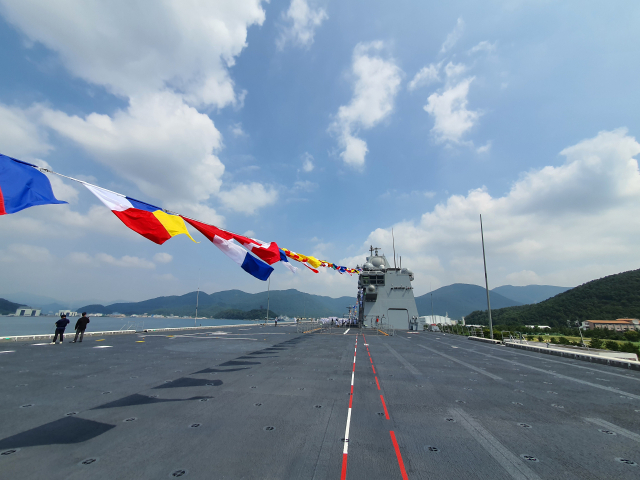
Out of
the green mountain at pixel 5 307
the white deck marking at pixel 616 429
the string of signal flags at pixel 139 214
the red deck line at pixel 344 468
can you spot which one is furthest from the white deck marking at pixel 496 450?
the green mountain at pixel 5 307

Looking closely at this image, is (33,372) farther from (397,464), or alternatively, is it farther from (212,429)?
(397,464)

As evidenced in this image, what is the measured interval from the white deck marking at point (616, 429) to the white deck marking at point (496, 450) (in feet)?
9.52

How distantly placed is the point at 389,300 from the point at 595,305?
240 ft

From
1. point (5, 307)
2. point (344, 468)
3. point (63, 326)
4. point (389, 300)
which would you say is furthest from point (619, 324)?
point (5, 307)

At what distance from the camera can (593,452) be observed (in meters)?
5.09

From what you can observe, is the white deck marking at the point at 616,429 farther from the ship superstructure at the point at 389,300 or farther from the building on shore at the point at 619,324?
the building on shore at the point at 619,324

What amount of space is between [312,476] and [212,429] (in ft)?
→ 7.90

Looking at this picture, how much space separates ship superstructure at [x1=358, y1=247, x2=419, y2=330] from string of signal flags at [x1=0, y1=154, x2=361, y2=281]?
1408 inches

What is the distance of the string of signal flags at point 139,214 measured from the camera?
557cm

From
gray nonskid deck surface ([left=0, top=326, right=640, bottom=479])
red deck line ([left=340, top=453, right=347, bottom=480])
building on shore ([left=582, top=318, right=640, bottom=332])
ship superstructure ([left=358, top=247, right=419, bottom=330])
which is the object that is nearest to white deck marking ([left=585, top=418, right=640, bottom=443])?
gray nonskid deck surface ([left=0, top=326, right=640, bottom=479])

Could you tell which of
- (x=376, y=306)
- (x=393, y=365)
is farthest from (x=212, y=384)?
(x=376, y=306)

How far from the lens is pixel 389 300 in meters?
44.5

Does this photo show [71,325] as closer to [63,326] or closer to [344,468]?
[63,326]

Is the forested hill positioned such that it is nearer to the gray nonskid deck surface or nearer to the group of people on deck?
the gray nonskid deck surface
